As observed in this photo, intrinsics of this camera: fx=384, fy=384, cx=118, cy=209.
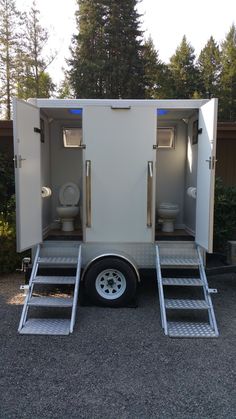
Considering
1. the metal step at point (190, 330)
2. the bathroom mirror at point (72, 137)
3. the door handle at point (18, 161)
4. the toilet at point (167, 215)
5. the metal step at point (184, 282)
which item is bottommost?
the metal step at point (190, 330)

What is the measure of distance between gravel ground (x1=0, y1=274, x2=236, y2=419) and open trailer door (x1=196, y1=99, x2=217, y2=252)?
0.95 m

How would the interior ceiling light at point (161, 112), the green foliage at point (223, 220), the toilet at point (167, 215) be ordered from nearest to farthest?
1. the interior ceiling light at point (161, 112)
2. the toilet at point (167, 215)
3. the green foliage at point (223, 220)

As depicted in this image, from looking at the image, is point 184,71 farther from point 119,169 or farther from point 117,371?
point 117,371

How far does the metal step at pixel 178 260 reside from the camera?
4.43 metres

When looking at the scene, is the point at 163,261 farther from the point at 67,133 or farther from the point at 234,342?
the point at 67,133

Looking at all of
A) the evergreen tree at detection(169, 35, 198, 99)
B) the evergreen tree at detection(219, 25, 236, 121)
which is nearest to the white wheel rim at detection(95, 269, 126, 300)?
the evergreen tree at detection(219, 25, 236, 121)

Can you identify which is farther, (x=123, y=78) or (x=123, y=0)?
(x=123, y=0)

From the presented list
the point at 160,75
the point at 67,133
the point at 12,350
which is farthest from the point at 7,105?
the point at 12,350

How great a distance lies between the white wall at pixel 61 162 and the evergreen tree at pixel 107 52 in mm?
16295

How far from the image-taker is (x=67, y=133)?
18.7 feet

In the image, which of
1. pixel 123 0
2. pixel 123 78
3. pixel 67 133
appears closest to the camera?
pixel 67 133

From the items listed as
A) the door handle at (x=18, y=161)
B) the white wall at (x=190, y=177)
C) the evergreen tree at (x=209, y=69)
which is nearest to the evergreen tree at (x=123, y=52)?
the evergreen tree at (x=209, y=69)

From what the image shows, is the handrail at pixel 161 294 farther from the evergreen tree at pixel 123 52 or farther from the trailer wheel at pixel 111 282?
the evergreen tree at pixel 123 52

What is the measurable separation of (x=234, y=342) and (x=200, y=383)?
0.84 metres
